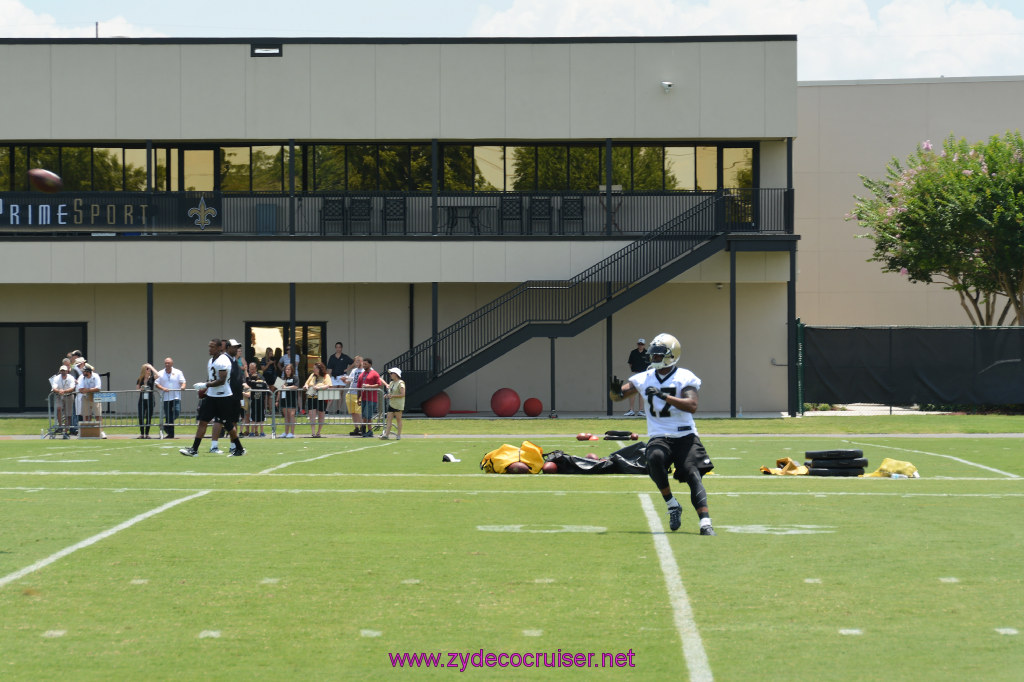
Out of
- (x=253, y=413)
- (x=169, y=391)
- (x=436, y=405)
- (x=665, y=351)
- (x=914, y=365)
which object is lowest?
(x=436, y=405)

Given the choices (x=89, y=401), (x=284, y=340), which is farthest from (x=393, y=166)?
(x=89, y=401)

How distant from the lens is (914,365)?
119 ft

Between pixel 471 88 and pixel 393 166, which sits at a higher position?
pixel 471 88

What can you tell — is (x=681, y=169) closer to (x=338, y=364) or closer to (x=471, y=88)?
(x=471, y=88)

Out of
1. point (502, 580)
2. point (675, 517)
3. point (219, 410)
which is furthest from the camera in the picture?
point (219, 410)

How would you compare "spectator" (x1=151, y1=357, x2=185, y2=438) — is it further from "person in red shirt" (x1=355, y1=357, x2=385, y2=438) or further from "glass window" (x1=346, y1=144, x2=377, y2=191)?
"glass window" (x1=346, y1=144, x2=377, y2=191)

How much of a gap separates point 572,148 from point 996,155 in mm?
13150

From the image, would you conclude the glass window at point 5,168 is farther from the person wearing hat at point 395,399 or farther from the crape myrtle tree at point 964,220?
the crape myrtle tree at point 964,220

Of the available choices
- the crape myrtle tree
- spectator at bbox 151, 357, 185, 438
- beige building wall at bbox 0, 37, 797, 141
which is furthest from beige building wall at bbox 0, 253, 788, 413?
spectator at bbox 151, 357, 185, 438

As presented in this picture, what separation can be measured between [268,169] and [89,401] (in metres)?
12.7

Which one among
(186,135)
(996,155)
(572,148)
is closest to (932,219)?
(996,155)

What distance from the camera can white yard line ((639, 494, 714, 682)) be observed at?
22.5 ft

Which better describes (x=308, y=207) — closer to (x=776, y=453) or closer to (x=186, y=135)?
(x=186, y=135)

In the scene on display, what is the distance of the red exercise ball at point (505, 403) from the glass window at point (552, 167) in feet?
21.3
